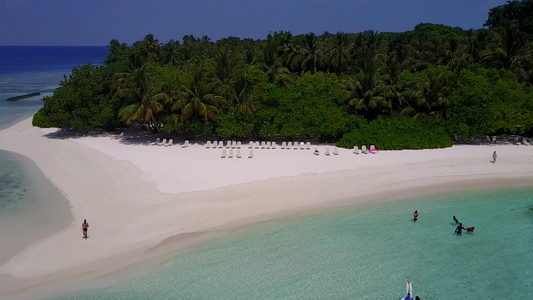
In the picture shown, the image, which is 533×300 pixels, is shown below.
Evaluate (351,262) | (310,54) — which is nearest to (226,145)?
(310,54)

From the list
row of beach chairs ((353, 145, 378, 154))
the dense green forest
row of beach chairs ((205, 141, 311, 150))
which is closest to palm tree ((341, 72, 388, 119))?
the dense green forest

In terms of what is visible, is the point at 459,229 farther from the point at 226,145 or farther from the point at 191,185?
the point at 226,145

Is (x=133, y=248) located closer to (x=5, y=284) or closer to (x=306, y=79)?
(x=5, y=284)

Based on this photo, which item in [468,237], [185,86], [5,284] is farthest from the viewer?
[185,86]

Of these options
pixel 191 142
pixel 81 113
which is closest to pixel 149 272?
pixel 191 142

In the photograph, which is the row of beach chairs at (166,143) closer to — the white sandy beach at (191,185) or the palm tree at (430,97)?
the white sandy beach at (191,185)

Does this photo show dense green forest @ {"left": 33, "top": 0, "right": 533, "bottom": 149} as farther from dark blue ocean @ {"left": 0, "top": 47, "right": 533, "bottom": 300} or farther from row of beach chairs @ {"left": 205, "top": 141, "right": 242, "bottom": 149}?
dark blue ocean @ {"left": 0, "top": 47, "right": 533, "bottom": 300}

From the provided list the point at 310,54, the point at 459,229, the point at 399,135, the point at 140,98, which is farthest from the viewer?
the point at 310,54
